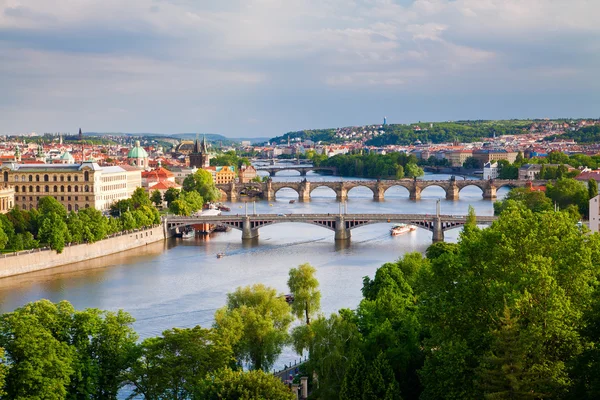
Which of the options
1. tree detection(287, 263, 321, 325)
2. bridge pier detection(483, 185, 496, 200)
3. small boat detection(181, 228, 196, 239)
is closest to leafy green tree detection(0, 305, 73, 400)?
tree detection(287, 263, 321, 325)

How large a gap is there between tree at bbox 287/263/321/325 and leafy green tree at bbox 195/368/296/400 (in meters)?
7.92

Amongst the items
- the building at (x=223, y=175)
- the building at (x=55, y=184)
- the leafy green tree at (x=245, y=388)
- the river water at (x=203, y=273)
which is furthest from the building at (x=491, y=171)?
the leafy green tree at (x=245, y=388)

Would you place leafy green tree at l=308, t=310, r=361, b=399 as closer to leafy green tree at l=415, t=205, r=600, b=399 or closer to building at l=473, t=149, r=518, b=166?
leafy green tree at l=415, t=205, r=600, b=399

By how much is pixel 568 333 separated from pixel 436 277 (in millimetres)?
2555

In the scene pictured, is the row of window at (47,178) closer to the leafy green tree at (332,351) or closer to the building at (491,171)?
the leafy green tree at (332,351)

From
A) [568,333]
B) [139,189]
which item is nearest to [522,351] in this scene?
[568,333]

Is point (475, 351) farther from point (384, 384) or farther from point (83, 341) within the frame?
point (83, 341)

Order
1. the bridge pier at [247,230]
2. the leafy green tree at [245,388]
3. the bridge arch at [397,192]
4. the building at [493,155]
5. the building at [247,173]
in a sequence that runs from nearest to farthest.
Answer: the leafy green tree at [245,388] < the bridge pier at [247,230] < the bridge arch at [397,192] < the building at [247,173] < the building at [493,155]

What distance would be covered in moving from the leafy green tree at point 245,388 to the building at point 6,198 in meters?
33.3

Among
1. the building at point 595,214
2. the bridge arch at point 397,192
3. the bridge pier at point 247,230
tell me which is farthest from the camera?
the bridge arch at point 397,192

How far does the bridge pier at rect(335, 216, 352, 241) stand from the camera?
1758 inches

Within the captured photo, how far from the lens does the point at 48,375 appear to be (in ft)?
51.4

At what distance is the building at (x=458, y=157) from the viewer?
123 metres

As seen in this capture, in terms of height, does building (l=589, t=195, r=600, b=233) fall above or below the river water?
above
